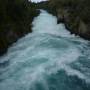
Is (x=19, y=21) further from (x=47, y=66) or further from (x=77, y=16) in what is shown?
(x=47, y=66)

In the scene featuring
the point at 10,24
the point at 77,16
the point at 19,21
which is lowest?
the point at 19,21

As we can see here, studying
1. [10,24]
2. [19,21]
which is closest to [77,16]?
[19,21]

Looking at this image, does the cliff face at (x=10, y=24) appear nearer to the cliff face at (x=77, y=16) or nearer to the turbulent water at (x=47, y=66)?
the turbulent water at (x=47, y=66)

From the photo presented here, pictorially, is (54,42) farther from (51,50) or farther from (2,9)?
(2,9)

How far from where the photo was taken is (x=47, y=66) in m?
18.3

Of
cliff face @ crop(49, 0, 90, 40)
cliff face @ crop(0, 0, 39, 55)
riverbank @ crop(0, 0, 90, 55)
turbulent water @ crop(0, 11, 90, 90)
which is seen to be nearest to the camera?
turbulent water @ crop(0, 11, 90, 90)

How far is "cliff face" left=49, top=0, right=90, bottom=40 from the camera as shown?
2745 centimetres

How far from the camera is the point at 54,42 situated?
25.5 metres

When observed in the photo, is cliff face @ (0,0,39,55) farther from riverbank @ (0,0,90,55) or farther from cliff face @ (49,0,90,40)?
cliff face @ (49,0,90,40)

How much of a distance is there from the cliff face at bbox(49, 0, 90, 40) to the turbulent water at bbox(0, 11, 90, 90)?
6.01 feet

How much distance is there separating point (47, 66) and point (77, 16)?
1403cm

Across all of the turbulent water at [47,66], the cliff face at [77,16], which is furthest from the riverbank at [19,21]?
the turbulent water at [47,66]

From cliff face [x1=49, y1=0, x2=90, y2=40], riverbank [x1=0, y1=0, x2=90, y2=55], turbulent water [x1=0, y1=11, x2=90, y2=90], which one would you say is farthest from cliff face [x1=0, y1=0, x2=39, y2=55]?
cliff face [x1=49, y1=0, x2=90, y2=40]

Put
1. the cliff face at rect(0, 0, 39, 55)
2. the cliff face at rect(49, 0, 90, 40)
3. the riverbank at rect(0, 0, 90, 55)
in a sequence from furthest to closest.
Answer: the cliff face at rect(49, 0, 90, 40) → the riverbank at rect(0, 0, 90, 55) → the cliff face at rect(0, 0, 39, 55)
